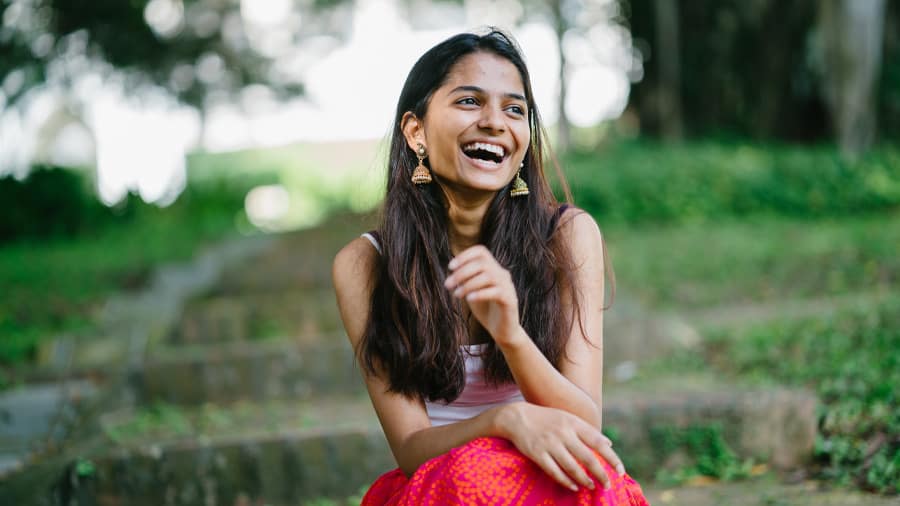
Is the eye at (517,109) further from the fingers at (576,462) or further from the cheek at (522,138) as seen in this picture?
the fingers at (576,462)

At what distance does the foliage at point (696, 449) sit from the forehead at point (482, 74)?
179 cm

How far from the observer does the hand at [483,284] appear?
1.92 metres

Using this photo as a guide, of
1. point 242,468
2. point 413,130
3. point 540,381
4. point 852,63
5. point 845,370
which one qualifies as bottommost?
point 242,468

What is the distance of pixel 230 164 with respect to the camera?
18.4m

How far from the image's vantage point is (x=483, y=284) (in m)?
1.94

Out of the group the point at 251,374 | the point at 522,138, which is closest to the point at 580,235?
the point at 522,138

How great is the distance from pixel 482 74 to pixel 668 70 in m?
14.1

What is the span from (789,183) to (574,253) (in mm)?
8591

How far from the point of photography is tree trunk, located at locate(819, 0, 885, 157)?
1118cm

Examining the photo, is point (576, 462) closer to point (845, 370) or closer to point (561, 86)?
point (845, 370)

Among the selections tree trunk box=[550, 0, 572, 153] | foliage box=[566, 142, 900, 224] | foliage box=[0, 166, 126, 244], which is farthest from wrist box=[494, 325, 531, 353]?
tree trunk box=[550, 0, 572, 153]

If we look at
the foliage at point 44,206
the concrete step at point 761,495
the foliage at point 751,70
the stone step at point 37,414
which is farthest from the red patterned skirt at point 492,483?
the foliage at point 751,70

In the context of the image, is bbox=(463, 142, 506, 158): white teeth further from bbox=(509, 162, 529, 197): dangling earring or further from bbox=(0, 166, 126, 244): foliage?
bbox=(0, 166, 126, 244): foliage

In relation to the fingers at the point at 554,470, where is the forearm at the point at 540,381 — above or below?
above
